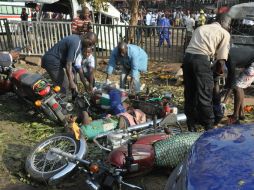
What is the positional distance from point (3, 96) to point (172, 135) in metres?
4.65

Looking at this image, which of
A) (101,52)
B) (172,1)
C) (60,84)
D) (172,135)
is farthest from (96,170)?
(172,1)

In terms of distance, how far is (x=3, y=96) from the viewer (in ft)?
25.6

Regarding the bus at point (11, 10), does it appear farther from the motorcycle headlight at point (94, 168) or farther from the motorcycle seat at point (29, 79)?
the motorcycle headlight at point (94, 168)

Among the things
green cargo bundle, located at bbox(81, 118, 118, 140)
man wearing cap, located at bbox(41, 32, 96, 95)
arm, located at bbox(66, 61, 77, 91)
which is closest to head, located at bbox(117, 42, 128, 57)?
man wearing cap, located at bbox(41, 32, 96, 95)

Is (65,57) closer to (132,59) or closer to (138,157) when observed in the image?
(132,59)

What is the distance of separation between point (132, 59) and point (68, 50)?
1342mm

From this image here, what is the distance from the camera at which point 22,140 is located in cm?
571

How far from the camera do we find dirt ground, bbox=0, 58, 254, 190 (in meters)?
4.40

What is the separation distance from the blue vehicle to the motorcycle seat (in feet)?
11.7

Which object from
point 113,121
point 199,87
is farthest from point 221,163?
point 113,121

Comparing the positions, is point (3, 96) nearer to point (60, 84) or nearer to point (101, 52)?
point (60, 84)

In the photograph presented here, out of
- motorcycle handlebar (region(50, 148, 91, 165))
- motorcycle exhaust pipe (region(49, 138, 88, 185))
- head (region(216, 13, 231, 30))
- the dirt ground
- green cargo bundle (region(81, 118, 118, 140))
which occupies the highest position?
head (region(216, 13, 231, 30))

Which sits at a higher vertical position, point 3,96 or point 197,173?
point 197,173

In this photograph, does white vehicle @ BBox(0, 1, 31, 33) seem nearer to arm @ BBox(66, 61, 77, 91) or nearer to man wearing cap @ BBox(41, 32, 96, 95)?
man wearing cap @ BBox(41, 32, 96, 95)
